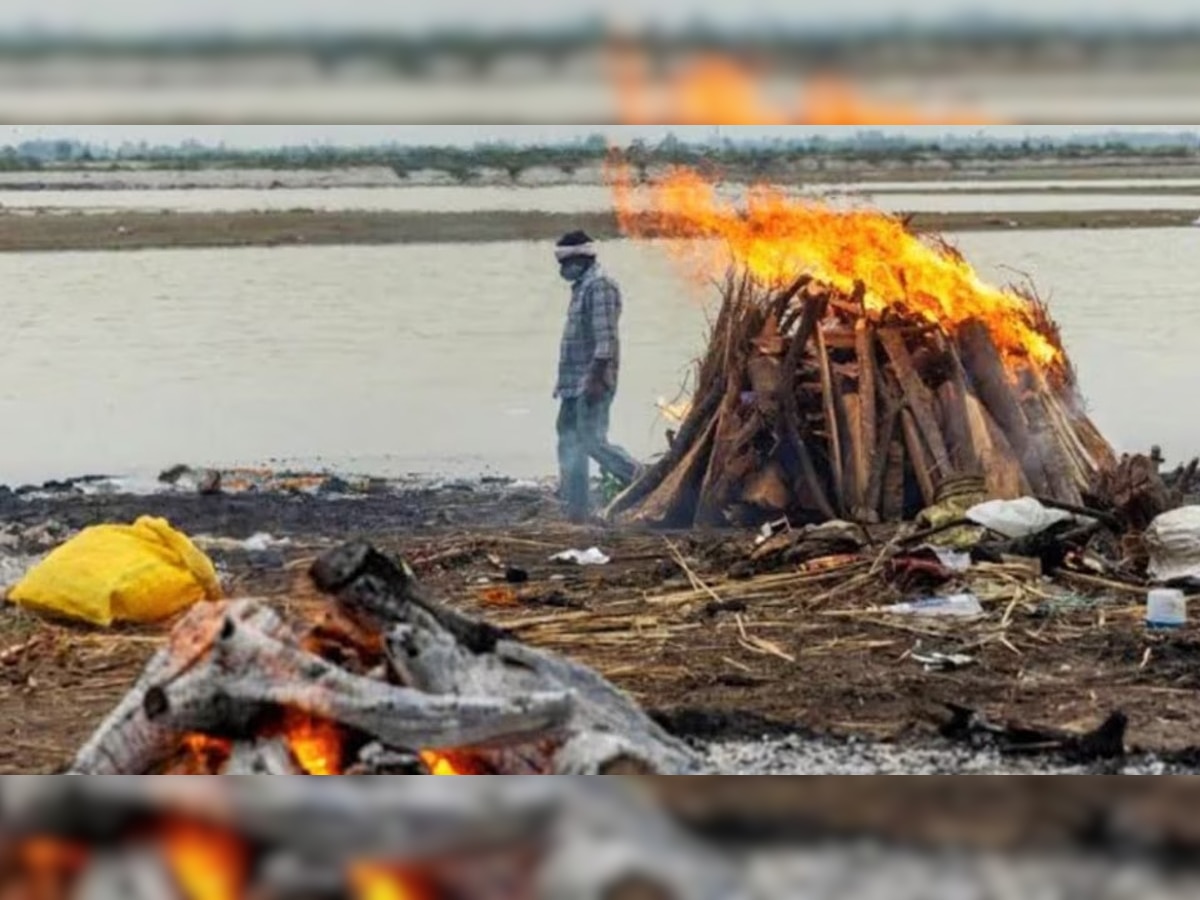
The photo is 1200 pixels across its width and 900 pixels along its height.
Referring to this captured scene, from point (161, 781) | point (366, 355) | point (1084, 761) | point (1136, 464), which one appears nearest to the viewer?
point (161, 781)

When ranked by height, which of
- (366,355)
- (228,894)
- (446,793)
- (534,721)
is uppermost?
(446,793)

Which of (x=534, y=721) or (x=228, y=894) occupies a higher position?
(x=228, y=894)

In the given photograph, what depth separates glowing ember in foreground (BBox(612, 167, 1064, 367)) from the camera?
10352 millimetres

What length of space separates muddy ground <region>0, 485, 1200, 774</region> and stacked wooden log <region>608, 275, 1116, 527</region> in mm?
546

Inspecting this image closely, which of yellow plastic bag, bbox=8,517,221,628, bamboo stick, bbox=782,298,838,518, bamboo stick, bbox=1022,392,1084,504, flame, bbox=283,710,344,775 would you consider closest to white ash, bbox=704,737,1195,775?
flame, bbox=283,710,344,775

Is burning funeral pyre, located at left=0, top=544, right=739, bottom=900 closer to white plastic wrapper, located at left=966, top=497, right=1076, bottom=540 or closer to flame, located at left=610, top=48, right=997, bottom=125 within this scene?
flame, located at left=610, top=48, right=997, bottom=125

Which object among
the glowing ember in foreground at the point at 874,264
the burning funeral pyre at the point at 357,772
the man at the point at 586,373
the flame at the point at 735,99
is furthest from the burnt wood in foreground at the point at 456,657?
the man at the point at 586,373

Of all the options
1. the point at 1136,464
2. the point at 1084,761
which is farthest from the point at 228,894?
the point at 1136,464

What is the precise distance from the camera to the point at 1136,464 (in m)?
8.76

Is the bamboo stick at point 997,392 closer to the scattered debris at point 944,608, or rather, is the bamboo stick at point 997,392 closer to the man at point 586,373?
the man at point 586,373

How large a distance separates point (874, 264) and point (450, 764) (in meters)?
6.99

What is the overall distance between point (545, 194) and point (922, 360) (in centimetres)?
4277

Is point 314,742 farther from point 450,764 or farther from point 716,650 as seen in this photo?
A: point 716,650

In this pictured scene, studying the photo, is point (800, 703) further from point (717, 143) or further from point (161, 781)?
point (161, 781)
